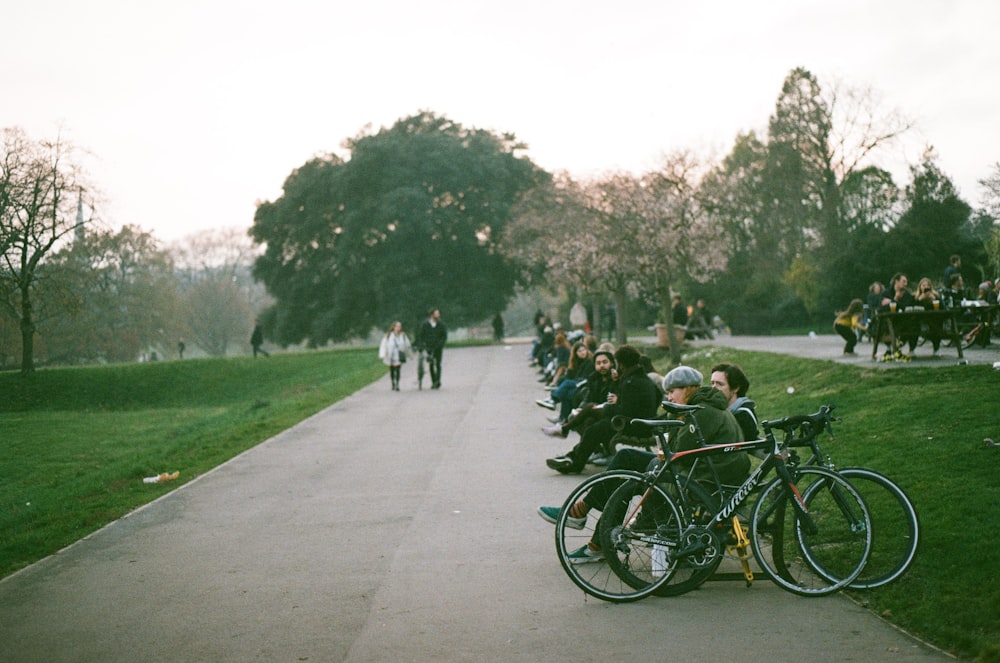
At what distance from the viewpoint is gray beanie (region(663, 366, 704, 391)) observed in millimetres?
7539

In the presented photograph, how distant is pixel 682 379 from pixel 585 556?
1559 millimetres

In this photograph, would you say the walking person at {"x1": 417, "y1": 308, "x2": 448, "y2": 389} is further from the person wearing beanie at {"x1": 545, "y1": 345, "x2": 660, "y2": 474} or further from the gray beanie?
the gray beanie

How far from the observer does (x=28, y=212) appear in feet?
Answer: 133

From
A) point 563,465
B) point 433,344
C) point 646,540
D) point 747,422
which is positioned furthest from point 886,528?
point 433,344

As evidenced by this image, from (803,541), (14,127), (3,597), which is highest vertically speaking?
(14,127)

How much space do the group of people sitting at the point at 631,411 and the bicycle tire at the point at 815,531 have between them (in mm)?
489

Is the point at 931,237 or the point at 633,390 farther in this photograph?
the point at 931,237

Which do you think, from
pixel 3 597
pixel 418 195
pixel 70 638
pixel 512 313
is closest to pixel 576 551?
pixel 70 638

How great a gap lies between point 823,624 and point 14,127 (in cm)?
3883

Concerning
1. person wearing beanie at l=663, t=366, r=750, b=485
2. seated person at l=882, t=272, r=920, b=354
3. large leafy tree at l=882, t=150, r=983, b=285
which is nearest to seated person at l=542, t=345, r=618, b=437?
person wearing beanie at l=663, t=366, r=750, b=485

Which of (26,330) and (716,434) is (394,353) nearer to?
(716,434)

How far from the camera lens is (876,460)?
33.0 ft

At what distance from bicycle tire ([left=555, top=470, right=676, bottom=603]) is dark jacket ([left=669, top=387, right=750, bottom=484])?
477mm

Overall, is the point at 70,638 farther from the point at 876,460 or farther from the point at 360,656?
the point at 876,460
